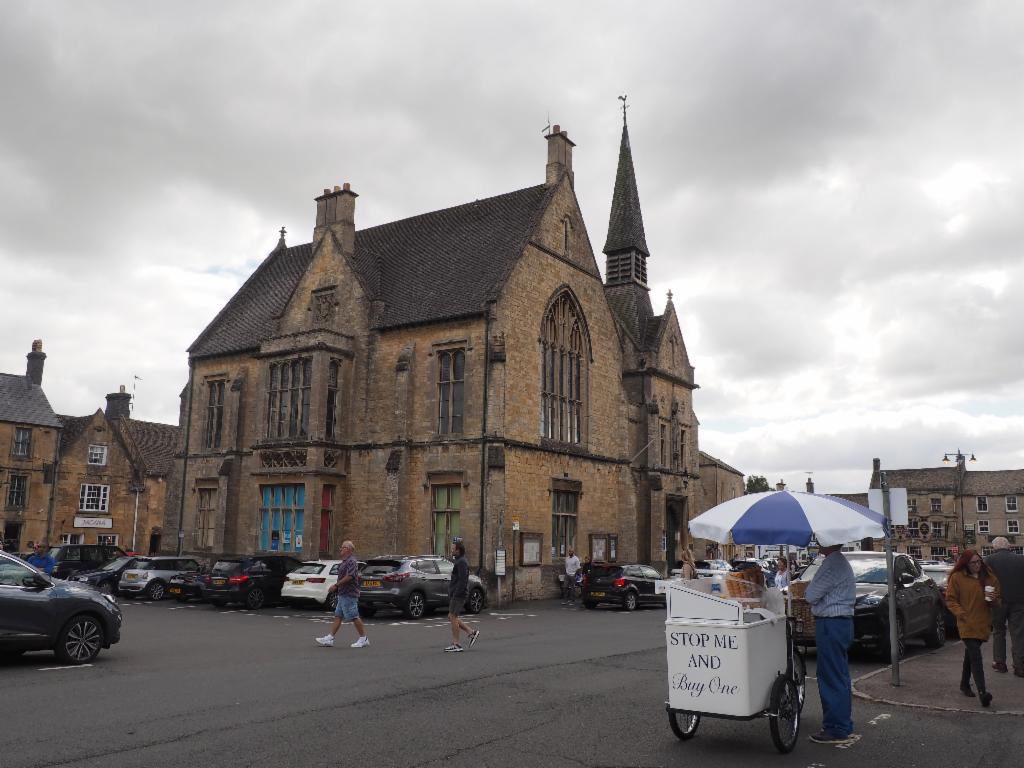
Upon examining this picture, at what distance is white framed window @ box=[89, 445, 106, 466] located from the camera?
49.8m

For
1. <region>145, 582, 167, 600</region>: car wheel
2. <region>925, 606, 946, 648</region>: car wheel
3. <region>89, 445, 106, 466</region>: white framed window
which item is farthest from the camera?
<region>89, 445, 106, 466</region>: white framed window

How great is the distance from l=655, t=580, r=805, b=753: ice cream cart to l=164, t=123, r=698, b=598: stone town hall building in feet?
63.7

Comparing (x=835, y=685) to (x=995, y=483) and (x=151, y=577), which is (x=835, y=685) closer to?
(x=151, y=577)

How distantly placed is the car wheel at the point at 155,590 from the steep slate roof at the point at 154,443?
2699cm

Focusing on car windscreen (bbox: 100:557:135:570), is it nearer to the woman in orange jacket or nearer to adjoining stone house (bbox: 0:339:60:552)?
adjoining stone house (bbox: 0:339:60:552)

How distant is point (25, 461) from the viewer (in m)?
46.3

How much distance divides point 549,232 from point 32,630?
23.0 metres

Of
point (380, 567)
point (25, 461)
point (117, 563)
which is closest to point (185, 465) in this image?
point (117, 563)

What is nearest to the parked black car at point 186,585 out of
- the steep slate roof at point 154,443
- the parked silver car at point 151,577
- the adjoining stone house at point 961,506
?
the parked silver car at point 151,577

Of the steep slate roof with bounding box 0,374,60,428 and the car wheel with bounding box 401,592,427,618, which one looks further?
the steep slate roof with bounding box 0,374,60,428

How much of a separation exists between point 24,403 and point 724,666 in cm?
4868

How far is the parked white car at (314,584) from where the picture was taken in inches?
932

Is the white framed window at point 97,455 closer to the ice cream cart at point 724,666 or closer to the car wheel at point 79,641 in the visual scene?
the car wheel at point 79,641

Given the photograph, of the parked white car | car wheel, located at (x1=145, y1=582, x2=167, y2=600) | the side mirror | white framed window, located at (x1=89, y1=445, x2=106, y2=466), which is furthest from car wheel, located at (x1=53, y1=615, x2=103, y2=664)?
→ white framed window, located at (x1=89, y1=445, x2=106, y2=466)
